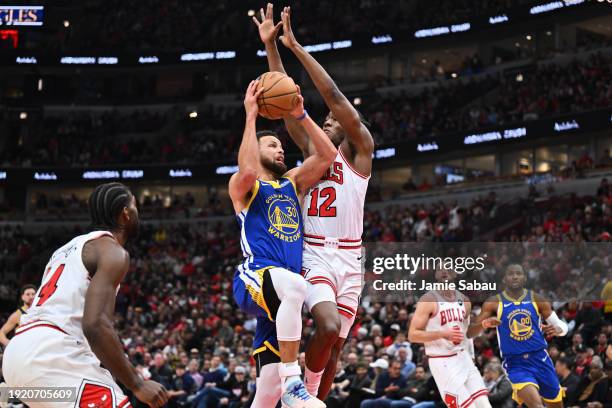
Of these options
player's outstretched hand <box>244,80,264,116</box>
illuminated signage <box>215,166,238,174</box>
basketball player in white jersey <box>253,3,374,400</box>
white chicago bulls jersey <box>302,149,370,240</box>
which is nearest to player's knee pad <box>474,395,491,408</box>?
basketball player in white jersey <box>253,3,374,400</box>

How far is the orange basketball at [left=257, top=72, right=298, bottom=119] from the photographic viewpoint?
7172 mm

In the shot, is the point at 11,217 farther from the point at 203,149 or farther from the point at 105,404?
the point at 105,404

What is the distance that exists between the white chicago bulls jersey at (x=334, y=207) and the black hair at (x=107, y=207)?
2.48 m

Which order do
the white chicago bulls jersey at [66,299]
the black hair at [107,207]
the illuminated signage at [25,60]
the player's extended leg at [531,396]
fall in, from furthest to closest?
1. the illuminated signage at [25,60]
2. the player's extended leg at [531,396]
3. the black hair at [107,207]
4. the white chicago bulls jersey at [66,299]

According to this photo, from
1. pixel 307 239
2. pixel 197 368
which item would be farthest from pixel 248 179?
pixel 197 368

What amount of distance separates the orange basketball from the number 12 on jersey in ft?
2.99

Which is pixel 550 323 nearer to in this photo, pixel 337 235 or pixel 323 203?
pixel 337 235

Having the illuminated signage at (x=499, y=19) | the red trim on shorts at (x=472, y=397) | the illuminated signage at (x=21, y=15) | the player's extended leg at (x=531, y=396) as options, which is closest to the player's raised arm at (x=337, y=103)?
the red trim on shorts at (x=472, y=397)

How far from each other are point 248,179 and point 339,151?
129cm

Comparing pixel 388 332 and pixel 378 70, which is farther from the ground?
pixel 378 70

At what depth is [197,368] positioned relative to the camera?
19031 mm

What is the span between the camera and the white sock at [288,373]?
6.58 metres

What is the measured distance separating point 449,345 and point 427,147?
2541cm

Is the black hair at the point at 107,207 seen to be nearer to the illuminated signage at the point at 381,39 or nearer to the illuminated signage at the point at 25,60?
the illuminated signage at the point at 381,39
